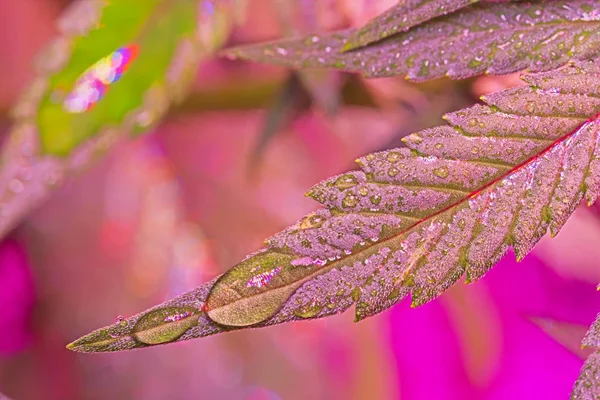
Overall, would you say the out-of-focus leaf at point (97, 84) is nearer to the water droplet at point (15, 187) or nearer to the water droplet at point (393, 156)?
the water droplet at point (15, 187)

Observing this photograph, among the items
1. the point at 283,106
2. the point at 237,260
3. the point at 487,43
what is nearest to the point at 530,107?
the point at 487,43

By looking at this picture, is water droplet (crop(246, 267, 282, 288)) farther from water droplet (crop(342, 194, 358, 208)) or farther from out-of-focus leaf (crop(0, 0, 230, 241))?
out-of-focus leaf (crop(0, 0, 230, 241))

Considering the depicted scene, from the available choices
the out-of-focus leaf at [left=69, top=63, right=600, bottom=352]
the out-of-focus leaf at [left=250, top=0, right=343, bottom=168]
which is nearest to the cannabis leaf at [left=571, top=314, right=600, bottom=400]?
the out-of-focus leaf at [left=69, top=63, right=600, bottom=352]

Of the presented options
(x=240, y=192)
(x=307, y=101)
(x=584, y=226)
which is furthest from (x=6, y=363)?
(x=584, y=226)

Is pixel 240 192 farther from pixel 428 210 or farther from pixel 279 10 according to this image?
pixel 428 210

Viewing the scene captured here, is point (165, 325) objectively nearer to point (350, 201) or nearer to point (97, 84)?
point (350, 201)

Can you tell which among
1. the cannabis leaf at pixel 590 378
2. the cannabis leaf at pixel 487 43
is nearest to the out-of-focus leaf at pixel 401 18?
the cannabis leaf at pixel 487 43
